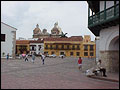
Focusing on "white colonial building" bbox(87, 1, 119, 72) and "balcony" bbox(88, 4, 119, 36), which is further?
"white colonial building" bbox(87, 1, 119, 72)

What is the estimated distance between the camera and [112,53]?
13.7 meters

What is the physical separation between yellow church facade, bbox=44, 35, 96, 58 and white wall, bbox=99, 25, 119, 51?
45.9 meters

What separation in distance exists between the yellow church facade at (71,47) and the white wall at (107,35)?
45.9m

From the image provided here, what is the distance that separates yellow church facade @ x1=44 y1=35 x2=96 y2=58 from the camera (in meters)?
60.4

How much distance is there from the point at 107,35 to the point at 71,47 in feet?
154

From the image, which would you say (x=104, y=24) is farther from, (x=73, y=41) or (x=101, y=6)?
(x=73, y=41)

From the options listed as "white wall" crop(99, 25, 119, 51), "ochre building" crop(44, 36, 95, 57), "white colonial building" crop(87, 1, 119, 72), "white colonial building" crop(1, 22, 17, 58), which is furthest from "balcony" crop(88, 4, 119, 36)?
"ochre building" crop(44, 36, 95, 57)

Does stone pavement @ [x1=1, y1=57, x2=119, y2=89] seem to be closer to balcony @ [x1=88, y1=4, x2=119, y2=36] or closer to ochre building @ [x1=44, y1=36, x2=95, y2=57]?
balcony @ [x1=88, y1=4, x2=119, y2=36]

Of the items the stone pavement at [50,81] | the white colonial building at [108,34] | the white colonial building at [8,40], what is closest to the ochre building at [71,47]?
the white colonial building at [8,40]

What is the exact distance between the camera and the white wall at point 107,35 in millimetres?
12664

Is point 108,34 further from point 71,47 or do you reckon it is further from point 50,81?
point 71,47

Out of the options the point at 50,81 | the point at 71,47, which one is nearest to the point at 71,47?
the point at 71,47

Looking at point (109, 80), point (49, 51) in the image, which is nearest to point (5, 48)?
point (49, 51)

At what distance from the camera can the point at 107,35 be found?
1362cm
